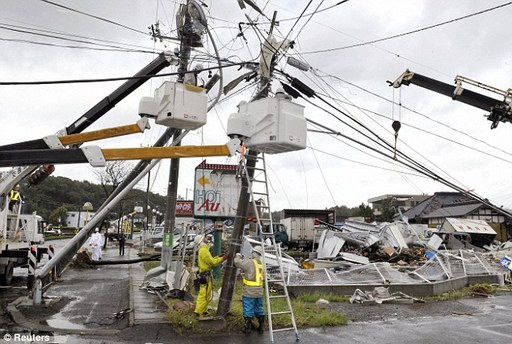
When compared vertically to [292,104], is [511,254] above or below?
below

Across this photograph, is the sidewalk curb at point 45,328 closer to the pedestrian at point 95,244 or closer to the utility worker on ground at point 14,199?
the utility worker on ground at point 14,199

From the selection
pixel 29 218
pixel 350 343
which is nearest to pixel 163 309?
pixel 350 343

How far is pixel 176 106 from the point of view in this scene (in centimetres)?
841

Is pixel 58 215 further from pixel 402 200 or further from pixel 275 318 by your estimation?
pixel 275 318

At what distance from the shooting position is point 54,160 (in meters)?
6.63

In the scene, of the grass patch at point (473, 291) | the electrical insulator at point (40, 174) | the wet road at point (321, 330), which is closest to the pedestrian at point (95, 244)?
the wet road at point (321, 330)

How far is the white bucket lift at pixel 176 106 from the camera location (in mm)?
8414

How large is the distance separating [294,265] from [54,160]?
1099cm

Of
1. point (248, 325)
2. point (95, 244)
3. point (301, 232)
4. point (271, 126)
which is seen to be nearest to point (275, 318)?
point (248, 325)

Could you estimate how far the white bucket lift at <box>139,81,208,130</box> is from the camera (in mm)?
8414

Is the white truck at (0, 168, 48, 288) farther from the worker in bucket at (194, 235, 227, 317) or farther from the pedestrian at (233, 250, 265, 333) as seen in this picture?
the pedestrian at (233, 250, 265, 333)

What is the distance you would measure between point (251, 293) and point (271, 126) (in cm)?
345

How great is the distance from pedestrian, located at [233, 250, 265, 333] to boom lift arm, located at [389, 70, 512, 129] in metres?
5.69

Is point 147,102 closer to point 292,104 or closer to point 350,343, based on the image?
point 292,104
